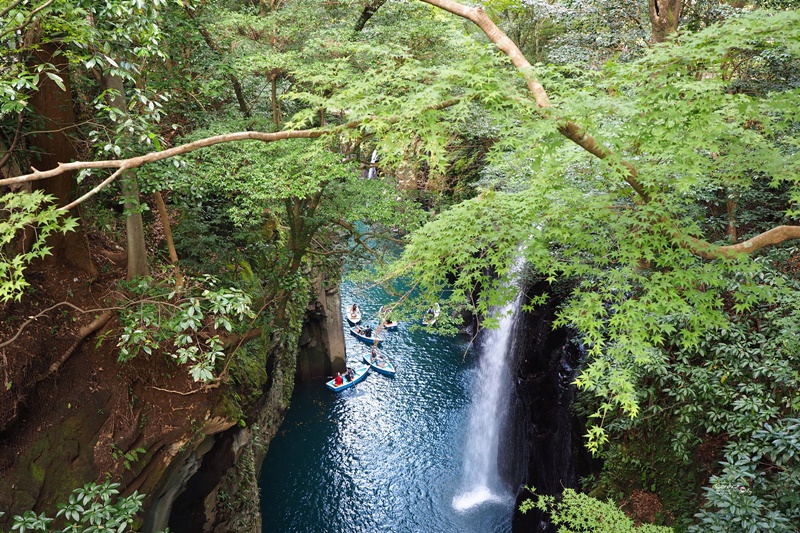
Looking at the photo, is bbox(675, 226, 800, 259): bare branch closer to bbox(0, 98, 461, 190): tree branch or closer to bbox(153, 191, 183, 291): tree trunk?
bbox(0, 98, 461, 190): tree branch

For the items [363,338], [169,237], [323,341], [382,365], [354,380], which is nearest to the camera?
[169,237]

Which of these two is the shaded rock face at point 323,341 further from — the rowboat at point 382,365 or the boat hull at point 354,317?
the boat hull at point 354,317

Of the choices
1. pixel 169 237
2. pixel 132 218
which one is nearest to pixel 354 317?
pixel 169 237

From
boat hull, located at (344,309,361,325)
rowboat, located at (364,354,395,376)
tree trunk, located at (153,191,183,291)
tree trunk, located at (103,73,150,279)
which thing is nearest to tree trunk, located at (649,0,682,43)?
tree trunk, located at (103,73,150,279)

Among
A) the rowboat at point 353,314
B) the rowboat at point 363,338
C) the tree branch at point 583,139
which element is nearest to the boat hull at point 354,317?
the rowboat at point 353,314

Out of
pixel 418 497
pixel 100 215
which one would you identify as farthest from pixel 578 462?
pixel 100 215

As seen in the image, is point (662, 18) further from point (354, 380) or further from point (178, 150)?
point (354, 380)
